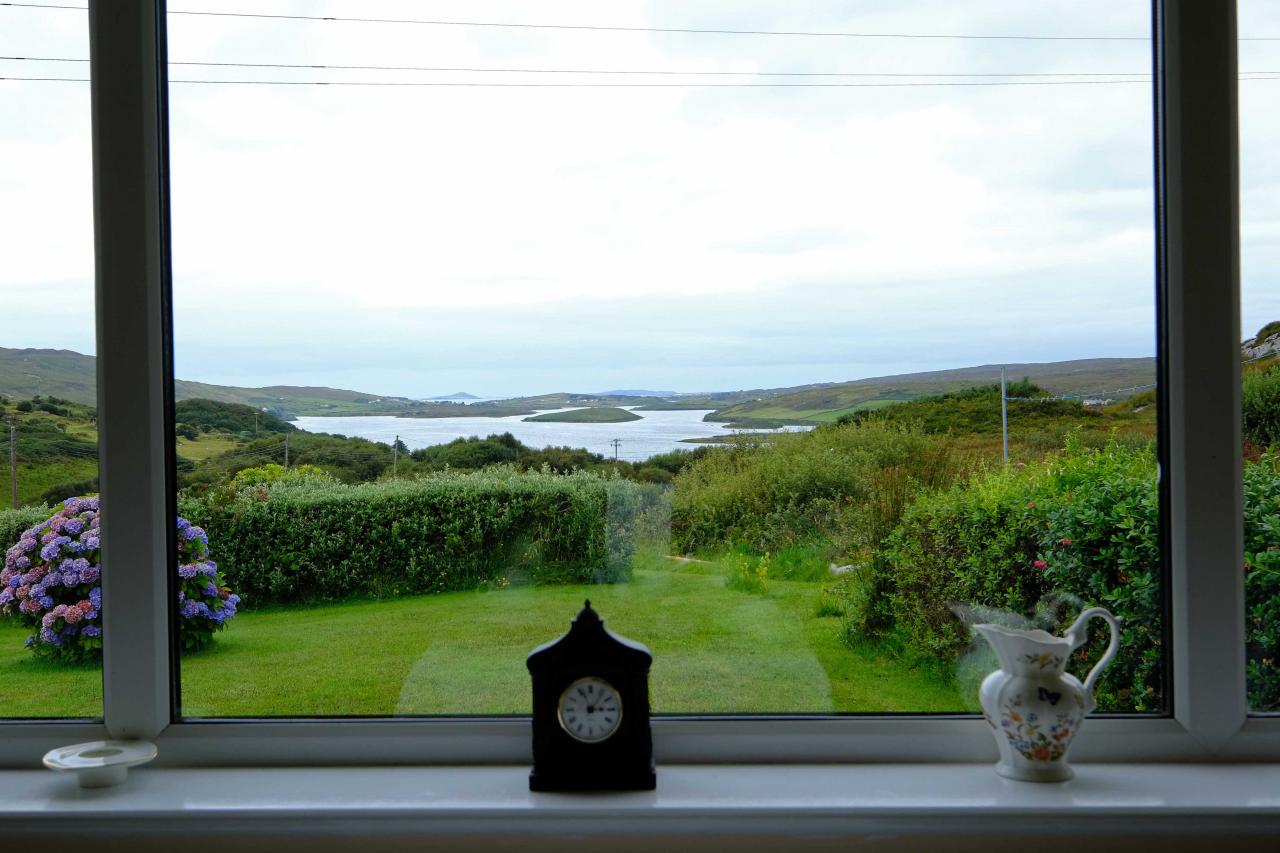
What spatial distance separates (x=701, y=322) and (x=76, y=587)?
1.35 metres

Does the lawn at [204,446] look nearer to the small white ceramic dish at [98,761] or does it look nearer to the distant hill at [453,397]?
the distant hill at [453,397]

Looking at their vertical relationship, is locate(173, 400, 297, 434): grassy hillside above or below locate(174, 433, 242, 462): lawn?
above

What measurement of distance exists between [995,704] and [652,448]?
0.79 m

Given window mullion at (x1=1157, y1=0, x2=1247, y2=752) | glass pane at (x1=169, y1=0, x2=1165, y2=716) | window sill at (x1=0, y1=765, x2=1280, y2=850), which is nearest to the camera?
window sill at (x1=0, y1=765, x2=1280, y2=850)

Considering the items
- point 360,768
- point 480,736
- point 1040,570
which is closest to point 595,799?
point 480,736

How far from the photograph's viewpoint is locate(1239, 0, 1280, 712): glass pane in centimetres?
184

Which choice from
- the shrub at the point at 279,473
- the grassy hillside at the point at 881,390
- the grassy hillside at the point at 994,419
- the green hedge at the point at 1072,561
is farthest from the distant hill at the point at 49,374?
the green hedge at the point at 1072,561

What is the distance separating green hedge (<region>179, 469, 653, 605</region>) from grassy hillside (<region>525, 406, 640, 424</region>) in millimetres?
119

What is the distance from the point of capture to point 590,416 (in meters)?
2.00

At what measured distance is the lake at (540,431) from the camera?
1954 millimetres

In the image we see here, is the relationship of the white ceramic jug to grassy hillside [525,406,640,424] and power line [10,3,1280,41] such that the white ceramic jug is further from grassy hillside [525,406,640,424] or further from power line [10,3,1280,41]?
power line [10,3,1280,41]

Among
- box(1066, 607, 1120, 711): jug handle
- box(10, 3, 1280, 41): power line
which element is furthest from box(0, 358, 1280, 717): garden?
box(10, 3, 1280, 41): power line

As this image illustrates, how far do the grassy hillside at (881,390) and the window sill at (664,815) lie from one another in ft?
2.33

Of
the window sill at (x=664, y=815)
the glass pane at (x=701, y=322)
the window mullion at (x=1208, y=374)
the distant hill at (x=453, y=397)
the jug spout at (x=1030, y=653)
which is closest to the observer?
the window sill at (x=664, y=815)
